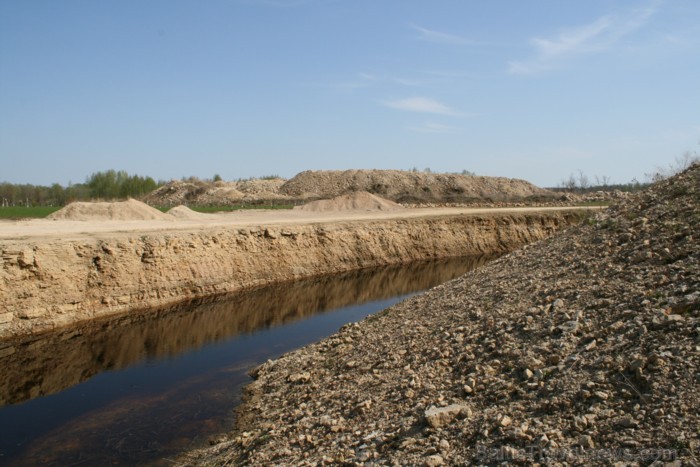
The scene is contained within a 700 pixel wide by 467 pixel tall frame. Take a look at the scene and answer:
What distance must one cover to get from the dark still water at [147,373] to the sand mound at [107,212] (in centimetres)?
1211

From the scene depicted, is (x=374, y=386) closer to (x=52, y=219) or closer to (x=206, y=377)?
(x=206, y=377)

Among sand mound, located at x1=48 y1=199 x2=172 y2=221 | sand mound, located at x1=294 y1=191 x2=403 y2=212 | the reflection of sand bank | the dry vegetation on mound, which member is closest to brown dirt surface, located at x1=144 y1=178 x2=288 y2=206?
the dry vegetation on mound

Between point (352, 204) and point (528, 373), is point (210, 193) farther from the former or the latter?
point (528, 373)

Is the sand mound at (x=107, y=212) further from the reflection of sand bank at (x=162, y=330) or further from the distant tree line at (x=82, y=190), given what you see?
the distant tree line at (x=82, y=190)

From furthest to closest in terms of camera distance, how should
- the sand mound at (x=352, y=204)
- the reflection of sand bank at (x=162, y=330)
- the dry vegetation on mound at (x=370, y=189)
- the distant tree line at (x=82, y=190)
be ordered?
1. the dry vegetation on mound at (x=370, y=189)
2. the distant tree line at (x=82, y=190)
3. the sand mound at (x=352, y=204)
4. the reflection of sand bank at (x=162, y=330)

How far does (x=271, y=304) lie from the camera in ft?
61.6

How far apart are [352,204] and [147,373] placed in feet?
105

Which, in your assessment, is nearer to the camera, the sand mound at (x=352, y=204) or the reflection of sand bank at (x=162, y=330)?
the reflection of sand bank at (x=162, y=330)

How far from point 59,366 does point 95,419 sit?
13.1 ft

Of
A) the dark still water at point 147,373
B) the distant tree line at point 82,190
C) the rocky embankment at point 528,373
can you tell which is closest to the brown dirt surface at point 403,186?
the distant tree line at point 82,190

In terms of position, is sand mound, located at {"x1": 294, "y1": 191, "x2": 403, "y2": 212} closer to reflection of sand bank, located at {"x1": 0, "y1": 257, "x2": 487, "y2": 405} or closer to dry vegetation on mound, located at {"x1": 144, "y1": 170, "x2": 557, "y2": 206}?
dry vegetation on mound, located at {"x1": 144, "y1": 170, "x2": 557, "y2": 206}

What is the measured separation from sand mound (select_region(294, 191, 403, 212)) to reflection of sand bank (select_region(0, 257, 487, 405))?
18.3 metres

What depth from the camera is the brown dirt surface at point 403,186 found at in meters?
58.6

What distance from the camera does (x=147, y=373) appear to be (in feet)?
38.2
